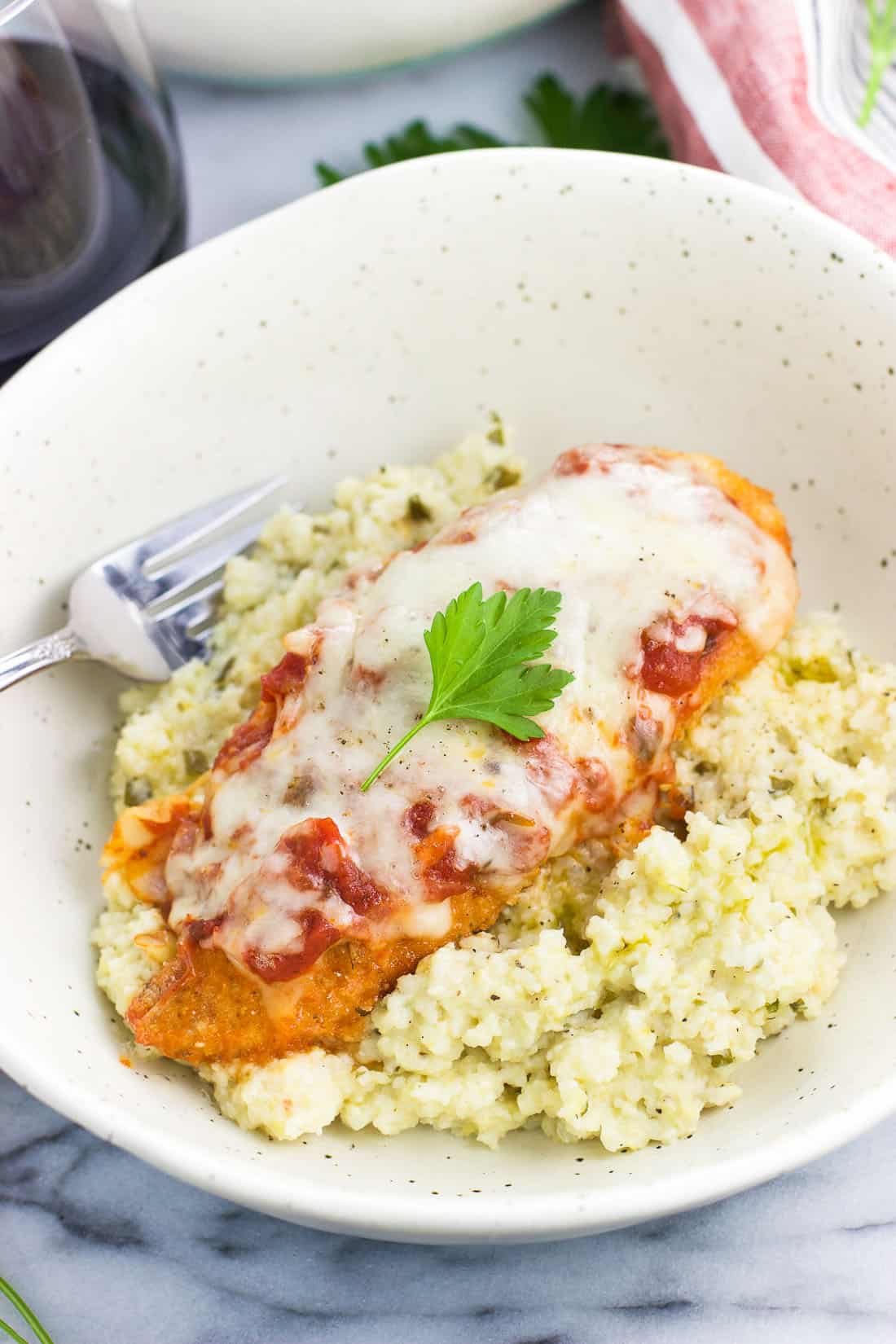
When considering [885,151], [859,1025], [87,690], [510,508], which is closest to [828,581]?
[510,508]

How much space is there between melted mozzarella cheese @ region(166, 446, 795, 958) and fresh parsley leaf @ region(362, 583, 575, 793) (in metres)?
0.05

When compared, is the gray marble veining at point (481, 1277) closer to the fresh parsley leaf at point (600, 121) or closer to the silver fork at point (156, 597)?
the silver fork at point (156, 597)

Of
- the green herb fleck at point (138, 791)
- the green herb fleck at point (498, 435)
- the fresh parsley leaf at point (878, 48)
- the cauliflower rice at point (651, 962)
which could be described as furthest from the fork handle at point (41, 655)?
the fresh parsley leaf at point (878, 48)

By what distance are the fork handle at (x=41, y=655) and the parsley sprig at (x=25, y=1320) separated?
3.79 feet

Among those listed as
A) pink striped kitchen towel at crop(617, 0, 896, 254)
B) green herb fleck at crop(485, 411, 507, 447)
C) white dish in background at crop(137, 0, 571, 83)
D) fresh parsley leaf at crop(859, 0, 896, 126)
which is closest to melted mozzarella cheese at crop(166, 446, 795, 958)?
green herb fleck at crop(485, 411, 507, 447)

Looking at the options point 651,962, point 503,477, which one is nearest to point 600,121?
point 503,477

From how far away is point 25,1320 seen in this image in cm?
263

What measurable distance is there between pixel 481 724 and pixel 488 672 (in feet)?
0.39

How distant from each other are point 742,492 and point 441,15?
2015 mm

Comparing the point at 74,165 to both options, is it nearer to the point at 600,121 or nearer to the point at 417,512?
the point at 417,512

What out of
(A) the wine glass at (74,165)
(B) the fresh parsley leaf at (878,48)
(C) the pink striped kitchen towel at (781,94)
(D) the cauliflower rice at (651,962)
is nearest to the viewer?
(D) the cauliflower rice at (651,962)

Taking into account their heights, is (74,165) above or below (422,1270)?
above

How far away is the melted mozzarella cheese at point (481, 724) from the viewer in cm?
240

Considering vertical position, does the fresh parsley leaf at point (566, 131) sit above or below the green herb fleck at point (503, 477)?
above
